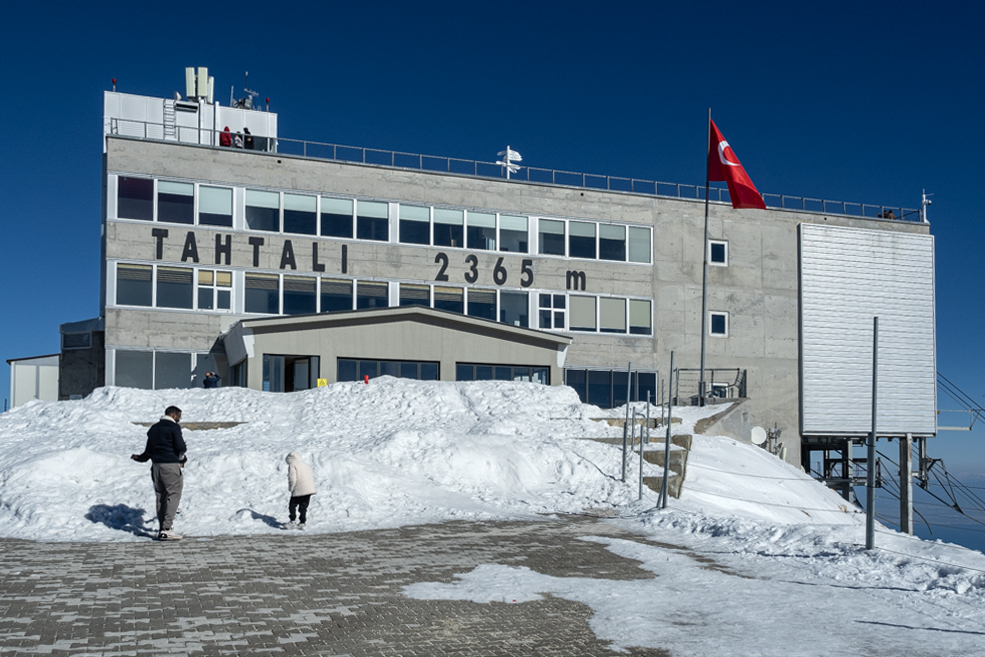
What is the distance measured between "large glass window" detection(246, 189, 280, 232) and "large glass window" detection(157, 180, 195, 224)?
6.79ft

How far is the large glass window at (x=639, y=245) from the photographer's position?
3969 cm

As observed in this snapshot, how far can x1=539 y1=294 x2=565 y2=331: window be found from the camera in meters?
38.0

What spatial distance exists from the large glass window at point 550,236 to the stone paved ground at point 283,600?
26.3 m

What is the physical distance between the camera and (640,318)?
39.5 metres

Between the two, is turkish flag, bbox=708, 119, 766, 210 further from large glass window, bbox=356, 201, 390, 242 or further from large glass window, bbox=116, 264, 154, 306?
A: large glass window, bbox=116, 264, 154, 306

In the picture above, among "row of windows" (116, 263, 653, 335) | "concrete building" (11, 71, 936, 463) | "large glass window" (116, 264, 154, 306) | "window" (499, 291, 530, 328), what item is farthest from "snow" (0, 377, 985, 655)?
"window" (499, 291, 530, 328)

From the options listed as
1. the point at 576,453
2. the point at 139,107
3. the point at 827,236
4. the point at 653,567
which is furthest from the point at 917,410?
the point at 139,107

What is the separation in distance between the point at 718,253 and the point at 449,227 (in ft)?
42.4

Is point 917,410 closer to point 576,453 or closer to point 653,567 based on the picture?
point 576,453

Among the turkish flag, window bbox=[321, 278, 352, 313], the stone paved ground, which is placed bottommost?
the stone paved ground

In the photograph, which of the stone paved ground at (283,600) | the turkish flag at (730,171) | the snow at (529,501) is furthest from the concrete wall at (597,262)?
the stone paved ground at (283,600)

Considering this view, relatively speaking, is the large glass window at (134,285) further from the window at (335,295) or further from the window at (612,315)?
the window at (612,315)

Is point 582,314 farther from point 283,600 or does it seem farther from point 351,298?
point 283,600

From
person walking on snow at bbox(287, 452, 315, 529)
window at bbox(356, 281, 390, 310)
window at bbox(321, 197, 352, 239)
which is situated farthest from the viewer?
window at bbox(356, 281, 390, 310)
